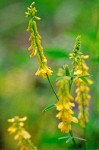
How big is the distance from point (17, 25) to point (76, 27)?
1.30 metres

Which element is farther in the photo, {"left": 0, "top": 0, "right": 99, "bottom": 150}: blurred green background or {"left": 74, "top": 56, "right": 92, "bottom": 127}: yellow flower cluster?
{"left": 0, "top": 0, "right": 99, "bottom": 150}: blurred green background

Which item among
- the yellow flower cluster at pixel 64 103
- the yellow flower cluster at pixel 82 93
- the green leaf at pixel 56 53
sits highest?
the green leaf at pixel 56 53

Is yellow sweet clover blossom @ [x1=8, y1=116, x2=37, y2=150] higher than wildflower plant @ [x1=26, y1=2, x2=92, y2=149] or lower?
lower

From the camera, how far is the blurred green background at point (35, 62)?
12.4 feet

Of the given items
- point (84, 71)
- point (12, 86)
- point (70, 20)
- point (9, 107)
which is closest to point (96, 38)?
point (84, 71)

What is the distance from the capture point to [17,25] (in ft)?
27.1

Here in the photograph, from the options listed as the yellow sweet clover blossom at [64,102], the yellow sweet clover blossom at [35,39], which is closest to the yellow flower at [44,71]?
the yellow sweet clover blossom at [35,39]

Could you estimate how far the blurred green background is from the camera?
3.79 m

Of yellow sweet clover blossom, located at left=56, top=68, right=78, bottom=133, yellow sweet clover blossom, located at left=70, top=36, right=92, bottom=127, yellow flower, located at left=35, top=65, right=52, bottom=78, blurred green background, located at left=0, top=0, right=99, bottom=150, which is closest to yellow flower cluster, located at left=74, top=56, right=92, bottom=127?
yellow sweet clover blossom, located at left=70, top=36, right=92, bottom=127

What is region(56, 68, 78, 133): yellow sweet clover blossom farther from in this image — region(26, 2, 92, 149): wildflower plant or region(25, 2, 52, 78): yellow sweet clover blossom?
region(25, 2, 52, 78): yellow sweet clover blossom

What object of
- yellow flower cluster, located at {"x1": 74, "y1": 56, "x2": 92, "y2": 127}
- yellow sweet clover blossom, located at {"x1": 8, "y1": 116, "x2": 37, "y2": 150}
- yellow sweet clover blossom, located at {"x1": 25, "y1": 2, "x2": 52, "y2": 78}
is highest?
yellow sweet clover blossom, located at {"x1": 25, "y1": 2, "x2": 52, "y2": 78}

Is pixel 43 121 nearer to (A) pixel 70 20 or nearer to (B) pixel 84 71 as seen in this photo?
(B) pixel 84 71

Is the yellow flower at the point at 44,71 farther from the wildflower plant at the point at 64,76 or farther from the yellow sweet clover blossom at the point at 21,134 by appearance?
the yellow sweet clover blossom at the point at 21,134

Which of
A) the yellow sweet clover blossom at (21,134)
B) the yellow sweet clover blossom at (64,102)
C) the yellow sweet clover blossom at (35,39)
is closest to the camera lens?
the yellow sweet clover blossom at (64,102)
